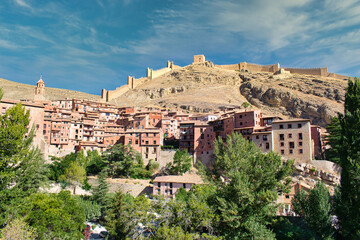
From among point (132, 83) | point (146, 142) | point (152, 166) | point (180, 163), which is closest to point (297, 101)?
point (180, 163)

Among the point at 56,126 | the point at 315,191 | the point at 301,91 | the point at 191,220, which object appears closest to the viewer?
the point at 191,220

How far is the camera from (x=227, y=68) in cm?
12850

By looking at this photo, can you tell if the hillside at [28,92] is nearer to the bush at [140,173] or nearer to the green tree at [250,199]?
the bush at [140,173]

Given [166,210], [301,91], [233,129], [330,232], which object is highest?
[301,91]

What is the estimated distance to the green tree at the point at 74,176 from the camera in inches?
1761

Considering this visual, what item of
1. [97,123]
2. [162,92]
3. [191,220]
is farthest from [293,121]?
[162,92]

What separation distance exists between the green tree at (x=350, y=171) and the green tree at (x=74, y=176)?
113ft

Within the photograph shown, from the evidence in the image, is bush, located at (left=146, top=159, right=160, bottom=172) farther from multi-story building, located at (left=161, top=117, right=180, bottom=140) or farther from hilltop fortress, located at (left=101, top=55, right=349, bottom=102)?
hilltop fortress, located at (left=101, top=55, right=349, bottom=102)

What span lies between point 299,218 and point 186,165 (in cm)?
2183

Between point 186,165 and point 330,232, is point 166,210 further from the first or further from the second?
point 186,165

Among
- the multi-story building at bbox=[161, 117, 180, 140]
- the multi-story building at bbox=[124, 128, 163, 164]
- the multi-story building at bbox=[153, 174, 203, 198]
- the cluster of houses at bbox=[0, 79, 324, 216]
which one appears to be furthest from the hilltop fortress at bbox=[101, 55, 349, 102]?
the multi-story building at bbox=[153, 174, 203, 198]

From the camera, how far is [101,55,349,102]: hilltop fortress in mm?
109938

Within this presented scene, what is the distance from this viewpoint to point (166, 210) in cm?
2559

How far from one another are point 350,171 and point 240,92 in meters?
86.7
